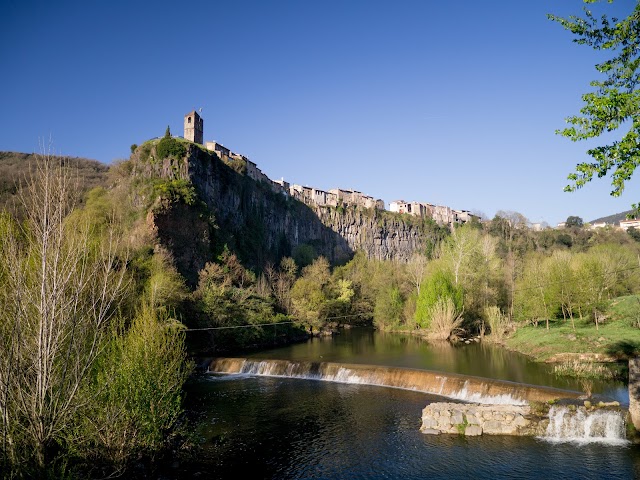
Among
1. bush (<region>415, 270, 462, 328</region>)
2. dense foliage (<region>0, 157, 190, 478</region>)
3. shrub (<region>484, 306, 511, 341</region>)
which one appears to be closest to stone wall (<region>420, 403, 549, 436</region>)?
dense foliage (<region>0, 157, 190, 478</region>)

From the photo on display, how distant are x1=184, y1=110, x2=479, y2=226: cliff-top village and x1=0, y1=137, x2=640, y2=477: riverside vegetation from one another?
13422 millimetres

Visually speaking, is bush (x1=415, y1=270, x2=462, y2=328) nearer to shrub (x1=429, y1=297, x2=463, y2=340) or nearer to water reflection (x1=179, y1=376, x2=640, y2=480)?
shrub (x1=429, y1=297, x2=463, y2=340)

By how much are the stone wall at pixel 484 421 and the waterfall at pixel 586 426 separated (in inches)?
17.3

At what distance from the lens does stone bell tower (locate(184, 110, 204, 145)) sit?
273ft

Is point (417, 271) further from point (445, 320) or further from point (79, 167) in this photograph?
point (79, 167)

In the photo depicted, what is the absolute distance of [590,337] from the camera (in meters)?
31.5

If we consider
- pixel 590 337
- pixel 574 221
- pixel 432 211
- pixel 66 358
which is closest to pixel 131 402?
pixel 66 358

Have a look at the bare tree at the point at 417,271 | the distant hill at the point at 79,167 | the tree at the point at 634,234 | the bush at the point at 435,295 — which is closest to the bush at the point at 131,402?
the bush at the point at 435,295

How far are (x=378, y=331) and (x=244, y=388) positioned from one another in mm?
29725

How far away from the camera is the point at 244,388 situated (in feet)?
85.0

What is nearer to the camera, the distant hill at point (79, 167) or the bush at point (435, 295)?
the bush at point (435, 295)

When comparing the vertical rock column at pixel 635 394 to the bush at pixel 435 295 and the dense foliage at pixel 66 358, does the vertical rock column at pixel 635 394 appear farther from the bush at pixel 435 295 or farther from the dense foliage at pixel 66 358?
the bush at pixel 435 295

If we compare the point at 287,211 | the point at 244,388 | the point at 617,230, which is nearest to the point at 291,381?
the point at 244,388

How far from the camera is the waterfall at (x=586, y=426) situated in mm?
16391
